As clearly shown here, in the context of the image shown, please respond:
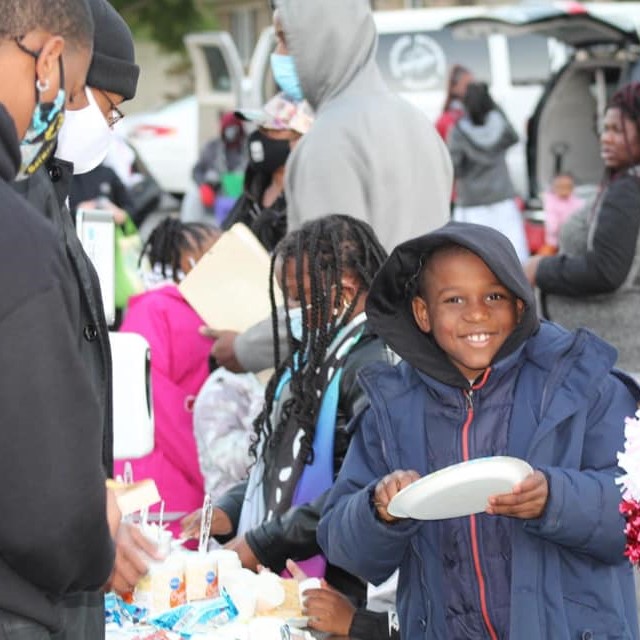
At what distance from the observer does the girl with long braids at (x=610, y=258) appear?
600cm

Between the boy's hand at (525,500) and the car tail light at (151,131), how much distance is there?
54.4ft

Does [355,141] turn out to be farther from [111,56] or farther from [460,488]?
[460,488]

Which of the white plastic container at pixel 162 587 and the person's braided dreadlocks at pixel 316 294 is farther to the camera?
the person's braided dreadlocks at pixel 316 294

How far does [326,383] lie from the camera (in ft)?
13.5

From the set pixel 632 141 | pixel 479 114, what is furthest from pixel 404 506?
pixel 479 114

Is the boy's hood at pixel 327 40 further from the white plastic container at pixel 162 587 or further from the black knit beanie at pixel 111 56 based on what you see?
the white plastic container at pixel 162 587

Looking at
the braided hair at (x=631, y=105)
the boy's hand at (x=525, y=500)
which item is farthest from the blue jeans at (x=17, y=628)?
the braided hair at (x=631, y=105)

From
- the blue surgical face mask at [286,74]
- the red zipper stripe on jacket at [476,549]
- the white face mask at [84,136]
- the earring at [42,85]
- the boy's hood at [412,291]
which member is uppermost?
the earring at [42,85]

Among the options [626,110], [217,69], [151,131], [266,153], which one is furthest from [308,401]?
[151,131]

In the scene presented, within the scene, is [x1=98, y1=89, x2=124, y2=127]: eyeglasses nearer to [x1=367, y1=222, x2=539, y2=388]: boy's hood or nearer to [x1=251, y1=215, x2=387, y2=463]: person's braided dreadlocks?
[x1=367, y1=222, x2=539, y2=388]: boy's hood

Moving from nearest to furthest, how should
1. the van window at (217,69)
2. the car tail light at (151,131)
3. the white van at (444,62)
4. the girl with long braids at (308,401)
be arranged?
the girl with long braids at (308,401) < the white van at (444,62) < the van window at (217,69) < the car tail light at (151,131)

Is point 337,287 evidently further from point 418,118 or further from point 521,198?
point 521,198

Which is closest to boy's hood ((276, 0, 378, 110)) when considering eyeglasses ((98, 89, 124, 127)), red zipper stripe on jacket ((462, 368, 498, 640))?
eyeglasses ((98, 89, 124, 127))

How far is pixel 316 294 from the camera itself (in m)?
4.28
